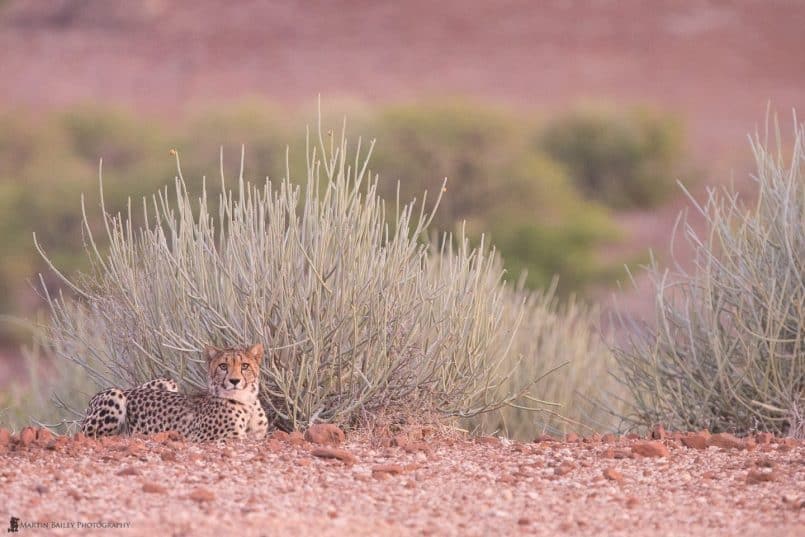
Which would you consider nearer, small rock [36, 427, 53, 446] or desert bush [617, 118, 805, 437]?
small rock [36, 427, 53, 446]

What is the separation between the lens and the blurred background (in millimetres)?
37344

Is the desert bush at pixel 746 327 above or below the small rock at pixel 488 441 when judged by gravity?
above

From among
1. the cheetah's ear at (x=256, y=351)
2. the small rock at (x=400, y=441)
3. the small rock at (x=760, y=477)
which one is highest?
the cheetah's ear at (x=256, y=351)

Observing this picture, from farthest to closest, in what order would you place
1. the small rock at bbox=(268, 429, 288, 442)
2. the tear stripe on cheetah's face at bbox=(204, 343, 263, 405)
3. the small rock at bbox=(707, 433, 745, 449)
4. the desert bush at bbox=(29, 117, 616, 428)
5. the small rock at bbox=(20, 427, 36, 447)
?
1. the desert bush at bbox=(29, 117, 616, 428)
2. the small rock at bbox=(707, 433, 745, 449)
3. the small rock at bbox=(268, 429, 288, 442)
4. the tear stripe on cheetah's face at bbox=(204, 343, 263, 405)
5. the small rock at bbox=(20, 427, 36, 447)

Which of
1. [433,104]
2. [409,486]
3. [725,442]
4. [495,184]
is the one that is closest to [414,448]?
[409,486]

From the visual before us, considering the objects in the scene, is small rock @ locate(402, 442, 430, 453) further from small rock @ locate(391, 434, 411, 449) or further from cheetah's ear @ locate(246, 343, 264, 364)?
cheetah's ear @ locate(246, 343, 264, 364)

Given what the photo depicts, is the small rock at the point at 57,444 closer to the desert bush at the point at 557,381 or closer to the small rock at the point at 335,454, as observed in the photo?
the small rock at the point at 335,454

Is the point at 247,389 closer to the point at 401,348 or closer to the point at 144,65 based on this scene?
the point at 401,348

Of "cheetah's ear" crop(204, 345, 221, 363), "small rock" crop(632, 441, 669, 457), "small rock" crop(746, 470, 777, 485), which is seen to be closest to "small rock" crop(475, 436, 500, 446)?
"small rock" crop(632, 441, 669, 457)

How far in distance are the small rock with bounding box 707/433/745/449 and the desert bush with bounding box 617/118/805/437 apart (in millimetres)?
659

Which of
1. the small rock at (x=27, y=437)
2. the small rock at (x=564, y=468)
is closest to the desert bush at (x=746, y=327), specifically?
the small rock at (x=564, y=468)

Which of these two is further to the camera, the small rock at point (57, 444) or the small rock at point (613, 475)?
the small rock at point (57, 444)

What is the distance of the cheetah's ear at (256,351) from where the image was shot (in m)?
6.04

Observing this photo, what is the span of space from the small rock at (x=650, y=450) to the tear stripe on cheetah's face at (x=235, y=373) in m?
1.78
